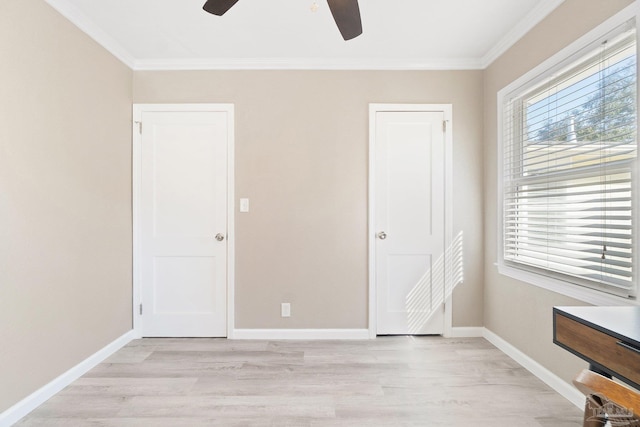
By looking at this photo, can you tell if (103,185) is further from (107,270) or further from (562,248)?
(562,248)

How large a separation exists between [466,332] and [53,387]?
10.4ft

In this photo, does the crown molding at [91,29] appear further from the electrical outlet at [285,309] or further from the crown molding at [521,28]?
the crown molding at [521,28]

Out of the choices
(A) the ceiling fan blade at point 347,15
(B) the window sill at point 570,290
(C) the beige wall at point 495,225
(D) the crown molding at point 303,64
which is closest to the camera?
(A) the ceiling fan blade at point 347,15

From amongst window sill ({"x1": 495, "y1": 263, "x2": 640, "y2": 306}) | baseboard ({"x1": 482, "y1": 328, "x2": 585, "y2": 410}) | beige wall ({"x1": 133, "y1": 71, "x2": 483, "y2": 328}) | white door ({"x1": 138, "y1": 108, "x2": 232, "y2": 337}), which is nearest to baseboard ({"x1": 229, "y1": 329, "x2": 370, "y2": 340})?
beige wall ({"x1": 133, "y1": 71, "x2": 483, "y2": 328})

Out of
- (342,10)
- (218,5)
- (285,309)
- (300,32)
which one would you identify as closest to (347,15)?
(342,10)

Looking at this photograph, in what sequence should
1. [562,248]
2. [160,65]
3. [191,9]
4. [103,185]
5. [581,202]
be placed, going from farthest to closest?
[160,65] → [103,185] → [191,9] → [562,248] → [581,202]

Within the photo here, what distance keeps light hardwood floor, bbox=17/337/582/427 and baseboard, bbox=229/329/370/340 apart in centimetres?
13

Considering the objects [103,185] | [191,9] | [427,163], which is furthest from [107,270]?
[427,163]

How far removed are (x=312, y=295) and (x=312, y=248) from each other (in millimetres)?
428

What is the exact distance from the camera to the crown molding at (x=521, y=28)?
7.13 feet

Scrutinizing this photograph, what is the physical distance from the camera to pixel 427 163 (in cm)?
304

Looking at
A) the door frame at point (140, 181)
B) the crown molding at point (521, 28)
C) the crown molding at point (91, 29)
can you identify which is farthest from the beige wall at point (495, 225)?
the crown molding at point (91, 29)

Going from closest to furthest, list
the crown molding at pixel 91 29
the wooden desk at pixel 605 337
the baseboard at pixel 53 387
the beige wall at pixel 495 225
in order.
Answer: the wooden desk at pixel 605 337 → the baseboard at pixel 53 387 → the beige wall at pixel 495 225 → the crown molding at pixel 91 29

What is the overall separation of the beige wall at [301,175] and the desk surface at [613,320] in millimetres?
1817
